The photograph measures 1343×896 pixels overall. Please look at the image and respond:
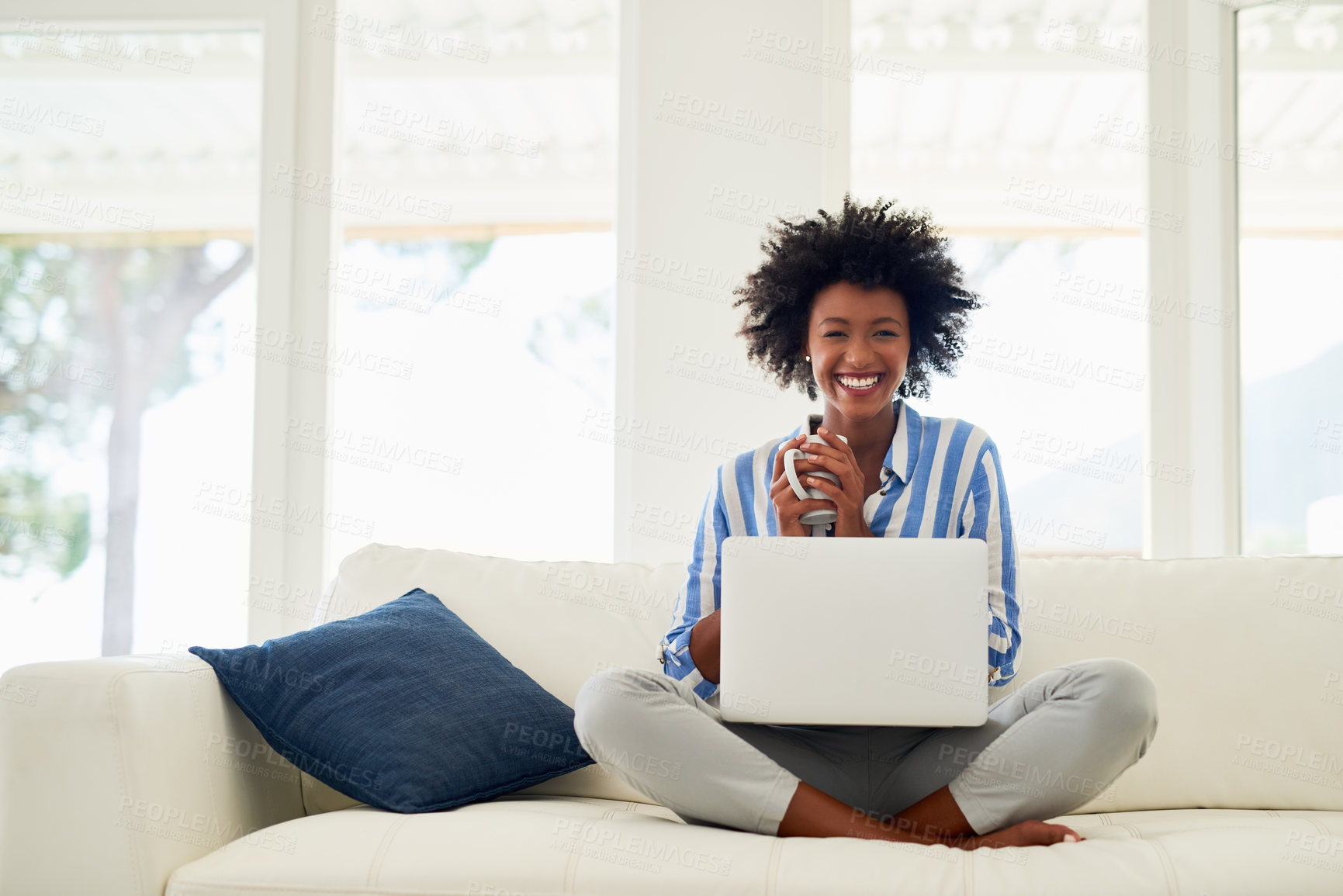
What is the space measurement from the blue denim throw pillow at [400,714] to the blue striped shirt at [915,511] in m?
0.25

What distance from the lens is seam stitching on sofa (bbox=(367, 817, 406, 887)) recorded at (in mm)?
1326

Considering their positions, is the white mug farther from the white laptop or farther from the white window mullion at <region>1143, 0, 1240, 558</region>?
the white window mullion at <region>1143, 0, 1240, 558</region>

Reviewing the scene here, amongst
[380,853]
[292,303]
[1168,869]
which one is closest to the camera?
[1168,869]

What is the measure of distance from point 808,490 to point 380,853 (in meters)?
0.77

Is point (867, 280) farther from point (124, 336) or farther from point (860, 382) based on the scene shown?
point (124, 336)

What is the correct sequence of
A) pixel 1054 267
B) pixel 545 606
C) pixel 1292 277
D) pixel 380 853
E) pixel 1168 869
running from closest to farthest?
pixel 1168 869 < pixel 380 853 < pixel 545 606 < pixel 1292 277 < pixel 1054 267

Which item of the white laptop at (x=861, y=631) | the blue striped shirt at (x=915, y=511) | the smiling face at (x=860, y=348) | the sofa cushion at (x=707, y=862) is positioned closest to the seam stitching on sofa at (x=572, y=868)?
the sofa cushion at (x=707, y=862)

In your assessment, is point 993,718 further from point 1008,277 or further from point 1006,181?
point 1006,181

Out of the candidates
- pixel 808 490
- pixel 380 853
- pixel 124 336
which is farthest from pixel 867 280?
pixel 124 336

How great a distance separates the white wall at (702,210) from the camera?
2.75m

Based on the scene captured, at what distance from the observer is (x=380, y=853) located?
4.44 feet

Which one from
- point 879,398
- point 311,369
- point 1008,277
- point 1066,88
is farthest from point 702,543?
point 1066,88

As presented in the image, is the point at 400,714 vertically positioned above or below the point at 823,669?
below

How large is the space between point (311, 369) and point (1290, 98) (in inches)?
103
